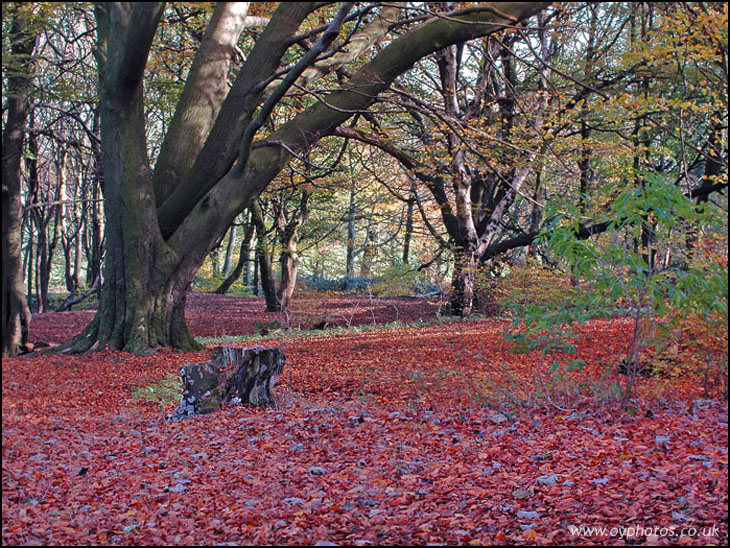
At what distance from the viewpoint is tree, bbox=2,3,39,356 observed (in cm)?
269

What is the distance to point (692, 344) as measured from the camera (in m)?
4.17

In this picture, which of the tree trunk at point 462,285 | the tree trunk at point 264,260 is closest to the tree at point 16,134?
the tree trunk at point 264,260

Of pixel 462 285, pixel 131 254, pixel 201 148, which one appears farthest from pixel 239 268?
pixel 131 254

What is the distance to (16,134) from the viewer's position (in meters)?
6.01

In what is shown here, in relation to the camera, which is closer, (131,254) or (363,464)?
(363,464)

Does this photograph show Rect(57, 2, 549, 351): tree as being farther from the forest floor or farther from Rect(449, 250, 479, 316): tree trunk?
Rect(449, 250, 479, 316): tree trunk

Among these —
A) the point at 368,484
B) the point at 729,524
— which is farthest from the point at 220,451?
the point at 729,524

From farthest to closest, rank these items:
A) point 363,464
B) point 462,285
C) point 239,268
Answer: point 239,268 < point 462,285 < point 363,464

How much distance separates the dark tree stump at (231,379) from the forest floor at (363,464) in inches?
7.6

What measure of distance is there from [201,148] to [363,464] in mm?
5888

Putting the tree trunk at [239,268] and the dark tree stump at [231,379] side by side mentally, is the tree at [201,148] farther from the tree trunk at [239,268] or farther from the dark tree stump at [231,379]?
the tree trunk at [239,268]

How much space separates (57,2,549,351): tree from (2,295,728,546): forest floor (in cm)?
172

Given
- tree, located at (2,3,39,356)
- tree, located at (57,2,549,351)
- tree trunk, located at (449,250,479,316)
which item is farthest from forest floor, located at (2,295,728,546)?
tree trunk, located at (449,250,479,316)

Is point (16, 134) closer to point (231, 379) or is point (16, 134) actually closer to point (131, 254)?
point (131, 254)
